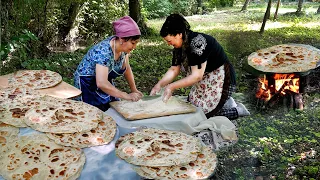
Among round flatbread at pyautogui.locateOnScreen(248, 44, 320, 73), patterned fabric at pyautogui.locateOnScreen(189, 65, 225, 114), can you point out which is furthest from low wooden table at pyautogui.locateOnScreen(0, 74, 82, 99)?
round flatbread at pyautogui.locateOnScreen(248, 44, 320, 73)

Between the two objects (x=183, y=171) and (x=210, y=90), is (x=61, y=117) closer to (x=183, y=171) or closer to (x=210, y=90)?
(x=183, y=171)

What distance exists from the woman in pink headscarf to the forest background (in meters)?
1.32

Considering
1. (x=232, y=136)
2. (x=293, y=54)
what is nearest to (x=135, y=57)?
(x=293, y=54)

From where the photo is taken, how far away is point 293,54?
3.98m

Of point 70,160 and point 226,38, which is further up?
point 70,160

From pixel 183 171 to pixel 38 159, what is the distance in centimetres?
92

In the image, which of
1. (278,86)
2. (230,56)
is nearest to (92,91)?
(278,86)

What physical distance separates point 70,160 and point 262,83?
3173mm

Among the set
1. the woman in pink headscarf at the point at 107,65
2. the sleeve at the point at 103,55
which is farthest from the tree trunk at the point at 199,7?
the sleeve at the point at 103,55

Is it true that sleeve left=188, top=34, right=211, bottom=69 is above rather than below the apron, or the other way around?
above

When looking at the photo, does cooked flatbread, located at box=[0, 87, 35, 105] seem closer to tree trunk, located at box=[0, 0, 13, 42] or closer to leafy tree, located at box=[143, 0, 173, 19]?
tree trunk, located at box=[0, 0, 13, 42]

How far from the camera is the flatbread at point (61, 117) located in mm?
2428

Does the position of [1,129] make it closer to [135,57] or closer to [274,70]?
[274,70]

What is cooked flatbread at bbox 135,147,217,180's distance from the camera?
208cm
